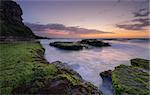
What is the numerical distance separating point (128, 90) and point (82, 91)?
3392 mm

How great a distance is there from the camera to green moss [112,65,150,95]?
42.2 feet

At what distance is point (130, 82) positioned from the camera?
1477 cm

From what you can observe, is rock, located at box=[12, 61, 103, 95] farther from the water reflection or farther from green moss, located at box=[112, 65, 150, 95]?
the water reflection

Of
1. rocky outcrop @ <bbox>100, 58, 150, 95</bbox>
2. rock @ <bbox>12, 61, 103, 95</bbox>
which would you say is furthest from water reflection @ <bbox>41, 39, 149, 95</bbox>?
rock @ <bbox>12, 61, 103, 95</bbox>

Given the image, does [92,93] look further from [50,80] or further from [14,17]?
[14,17]

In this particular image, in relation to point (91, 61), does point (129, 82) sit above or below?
above

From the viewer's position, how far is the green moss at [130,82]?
1288 cm

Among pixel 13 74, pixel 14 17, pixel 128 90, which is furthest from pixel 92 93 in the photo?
pixel 14 17

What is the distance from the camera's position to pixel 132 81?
1501 centimetres

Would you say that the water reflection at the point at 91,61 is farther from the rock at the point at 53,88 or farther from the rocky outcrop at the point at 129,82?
the rock at the point at 53,88

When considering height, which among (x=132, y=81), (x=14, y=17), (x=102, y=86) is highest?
(x=14, y=17)

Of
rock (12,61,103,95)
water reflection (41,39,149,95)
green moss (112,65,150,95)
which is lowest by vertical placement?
water reflection (41,39,149,95)

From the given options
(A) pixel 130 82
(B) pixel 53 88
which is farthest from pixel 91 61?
(B) pixel 53 88

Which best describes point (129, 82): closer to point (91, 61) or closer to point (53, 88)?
point (53, 88)
